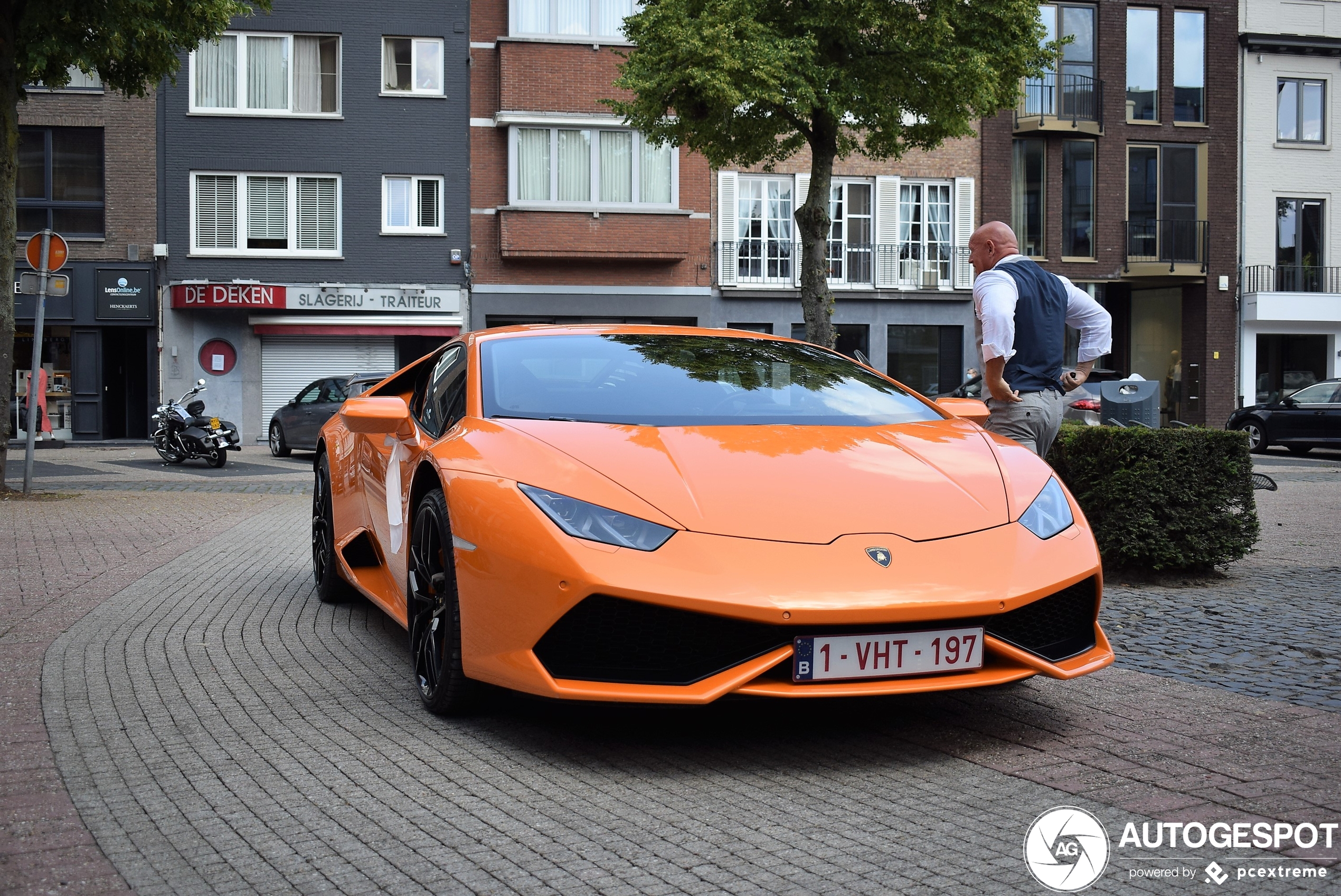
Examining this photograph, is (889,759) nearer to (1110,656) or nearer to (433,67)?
(1110,656)

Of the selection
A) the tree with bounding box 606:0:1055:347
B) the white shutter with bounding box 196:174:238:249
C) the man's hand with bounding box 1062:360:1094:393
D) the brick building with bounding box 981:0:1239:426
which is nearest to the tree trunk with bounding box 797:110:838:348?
the tree with bounding box 606:0:1055:347

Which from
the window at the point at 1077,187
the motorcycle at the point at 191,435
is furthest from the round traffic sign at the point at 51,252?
the window at the point at 1077,187

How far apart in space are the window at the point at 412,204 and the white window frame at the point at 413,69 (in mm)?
1846

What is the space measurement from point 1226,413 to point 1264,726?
32641 millimetres

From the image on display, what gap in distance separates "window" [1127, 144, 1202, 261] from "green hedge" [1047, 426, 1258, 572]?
28599 millimetres

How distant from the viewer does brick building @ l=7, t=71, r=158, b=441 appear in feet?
94.0

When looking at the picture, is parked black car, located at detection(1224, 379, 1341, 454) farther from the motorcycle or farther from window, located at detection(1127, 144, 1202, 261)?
the motorcycle

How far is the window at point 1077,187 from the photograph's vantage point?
33.7 meters

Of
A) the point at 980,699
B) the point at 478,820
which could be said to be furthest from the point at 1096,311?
the point at 478,820

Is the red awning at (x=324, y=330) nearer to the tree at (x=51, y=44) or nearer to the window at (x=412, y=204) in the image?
the window at (x=412, y=204)

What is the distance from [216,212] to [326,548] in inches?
980

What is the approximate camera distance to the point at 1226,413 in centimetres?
3422

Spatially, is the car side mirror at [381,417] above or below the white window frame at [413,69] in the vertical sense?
below

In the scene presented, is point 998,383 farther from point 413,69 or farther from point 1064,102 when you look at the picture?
point 1064,102
